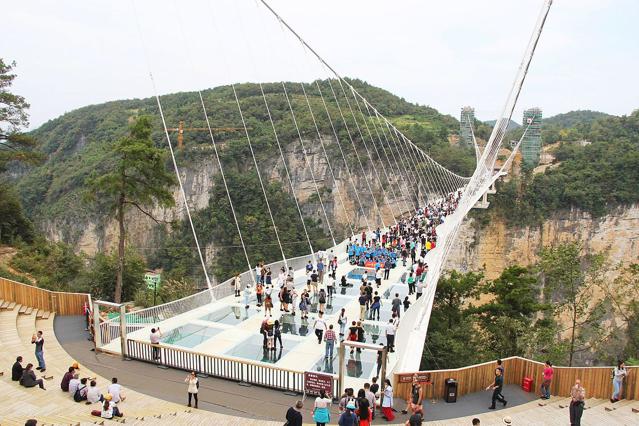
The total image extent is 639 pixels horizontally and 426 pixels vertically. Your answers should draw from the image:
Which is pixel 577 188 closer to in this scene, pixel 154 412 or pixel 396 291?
pixel 396 291

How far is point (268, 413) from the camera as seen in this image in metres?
8.91

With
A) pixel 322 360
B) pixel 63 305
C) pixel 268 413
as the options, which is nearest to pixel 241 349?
pixel 322 360

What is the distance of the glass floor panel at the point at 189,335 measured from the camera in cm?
1193

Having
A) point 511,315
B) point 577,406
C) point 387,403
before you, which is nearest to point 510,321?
point 511,315

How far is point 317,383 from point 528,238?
2088 inches

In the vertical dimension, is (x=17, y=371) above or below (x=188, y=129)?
below

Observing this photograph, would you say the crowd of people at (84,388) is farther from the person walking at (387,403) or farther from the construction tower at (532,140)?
the construction tower at (532,140)

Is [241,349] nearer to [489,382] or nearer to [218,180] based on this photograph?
[489,382]

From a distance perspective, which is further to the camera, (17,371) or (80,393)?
(17,371)

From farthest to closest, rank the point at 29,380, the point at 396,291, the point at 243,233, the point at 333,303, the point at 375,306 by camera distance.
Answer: the point at 243,233 < the point at 396,291 < the point at 333,303 < the point at 375,306 < the point at 29,380

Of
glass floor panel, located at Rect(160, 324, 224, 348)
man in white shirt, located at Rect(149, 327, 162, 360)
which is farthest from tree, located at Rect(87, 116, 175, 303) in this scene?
man in white shirt, located at Rect(149, 327, 162, 360)

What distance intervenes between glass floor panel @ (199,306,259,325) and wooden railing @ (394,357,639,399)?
18.1 feet

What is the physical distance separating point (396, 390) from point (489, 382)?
2117 millimetres

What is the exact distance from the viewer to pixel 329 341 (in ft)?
35.5
